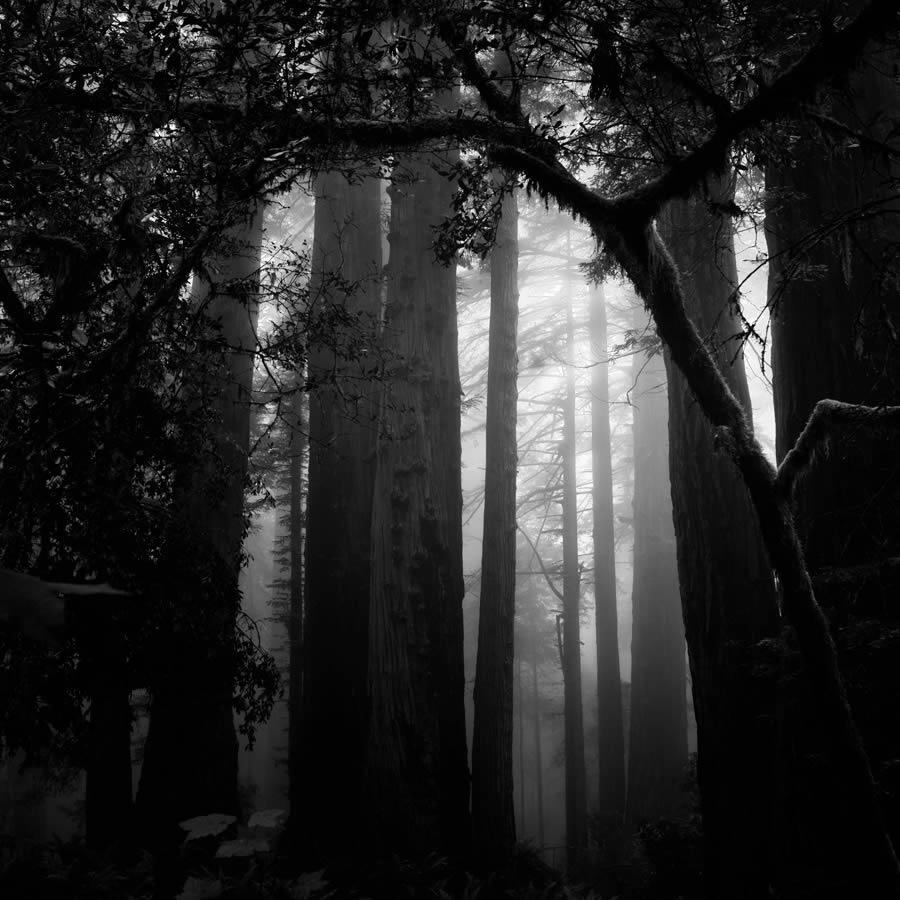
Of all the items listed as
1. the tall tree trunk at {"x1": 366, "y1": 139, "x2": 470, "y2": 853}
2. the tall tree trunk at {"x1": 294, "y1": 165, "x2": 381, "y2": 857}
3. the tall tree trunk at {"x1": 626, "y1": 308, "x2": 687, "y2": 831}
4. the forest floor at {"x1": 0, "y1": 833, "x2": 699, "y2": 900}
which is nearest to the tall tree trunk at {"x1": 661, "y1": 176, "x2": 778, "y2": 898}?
the forest floor at {"x1": 0, "y1": 833, "x2": 699, "y2": 900}

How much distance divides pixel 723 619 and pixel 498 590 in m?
4.80

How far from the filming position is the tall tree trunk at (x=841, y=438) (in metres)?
4.07

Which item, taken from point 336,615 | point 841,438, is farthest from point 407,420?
point 841,438

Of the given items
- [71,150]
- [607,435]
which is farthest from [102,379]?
[607,435]

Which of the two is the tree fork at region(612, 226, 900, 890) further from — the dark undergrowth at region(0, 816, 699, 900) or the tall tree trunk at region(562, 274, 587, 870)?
the tall tree trunk at region(562, 274, 587, 870)

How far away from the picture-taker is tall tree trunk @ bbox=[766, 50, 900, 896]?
4.07 m

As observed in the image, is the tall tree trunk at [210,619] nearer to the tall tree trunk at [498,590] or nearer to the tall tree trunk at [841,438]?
Answer: the tall tree trunk at [498,590]

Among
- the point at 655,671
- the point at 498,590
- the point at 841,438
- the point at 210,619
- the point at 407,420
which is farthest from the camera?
the point at 655,671

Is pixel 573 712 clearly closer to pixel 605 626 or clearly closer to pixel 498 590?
pixel 605 626

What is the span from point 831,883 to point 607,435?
16673mm

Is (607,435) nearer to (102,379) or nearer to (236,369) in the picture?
(236,369)

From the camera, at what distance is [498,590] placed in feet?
32.0

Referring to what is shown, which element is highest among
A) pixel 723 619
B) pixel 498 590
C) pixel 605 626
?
pixel 498 590

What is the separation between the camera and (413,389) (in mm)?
7414
